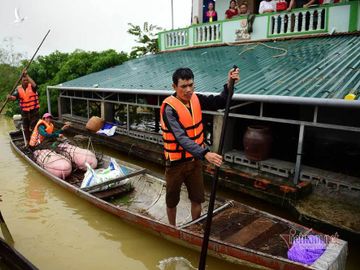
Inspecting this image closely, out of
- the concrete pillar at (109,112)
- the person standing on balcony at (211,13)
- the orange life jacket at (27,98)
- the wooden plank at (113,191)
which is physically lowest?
the wooden plank at (113,191)

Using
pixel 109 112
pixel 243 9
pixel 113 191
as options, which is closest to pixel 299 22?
pixel 243 9

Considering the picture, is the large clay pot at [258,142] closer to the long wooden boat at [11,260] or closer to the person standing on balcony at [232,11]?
the long wooden boat at [11,260]

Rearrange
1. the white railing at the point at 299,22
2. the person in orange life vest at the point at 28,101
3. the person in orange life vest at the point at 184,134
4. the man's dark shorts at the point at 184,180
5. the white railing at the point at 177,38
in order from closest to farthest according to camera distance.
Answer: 1. the person in orange life vest at the point at 184,134
2. the man's dark shorts at the point at 184,180
3. the white railing at the point at 299,22
4. the person in orange life vest at the point at 28,101
5. the white railing at the point at 177,38

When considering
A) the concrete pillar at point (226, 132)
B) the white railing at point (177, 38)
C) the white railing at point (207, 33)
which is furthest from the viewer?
the white railing at point (177, 38)

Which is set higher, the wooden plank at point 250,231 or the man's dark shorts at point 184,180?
the man's dark shorts at point 184,180

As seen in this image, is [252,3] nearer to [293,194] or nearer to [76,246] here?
[293,194]

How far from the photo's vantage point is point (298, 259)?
11.5ft

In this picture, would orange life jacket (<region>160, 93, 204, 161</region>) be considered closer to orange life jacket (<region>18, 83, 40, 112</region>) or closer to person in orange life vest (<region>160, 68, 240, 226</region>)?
person in orange life vest (<region>160, 68, 240, 226</region>)

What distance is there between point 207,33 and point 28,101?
642 cm

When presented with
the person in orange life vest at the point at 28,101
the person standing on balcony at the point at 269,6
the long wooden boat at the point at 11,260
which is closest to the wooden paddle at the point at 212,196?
the long wooden boat at the point at 11,260

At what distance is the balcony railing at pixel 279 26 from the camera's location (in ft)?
26.2

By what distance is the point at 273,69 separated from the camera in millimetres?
7102

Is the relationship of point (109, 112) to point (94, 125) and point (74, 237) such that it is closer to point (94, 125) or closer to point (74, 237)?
point (94, 125)

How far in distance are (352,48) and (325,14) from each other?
164 cm
